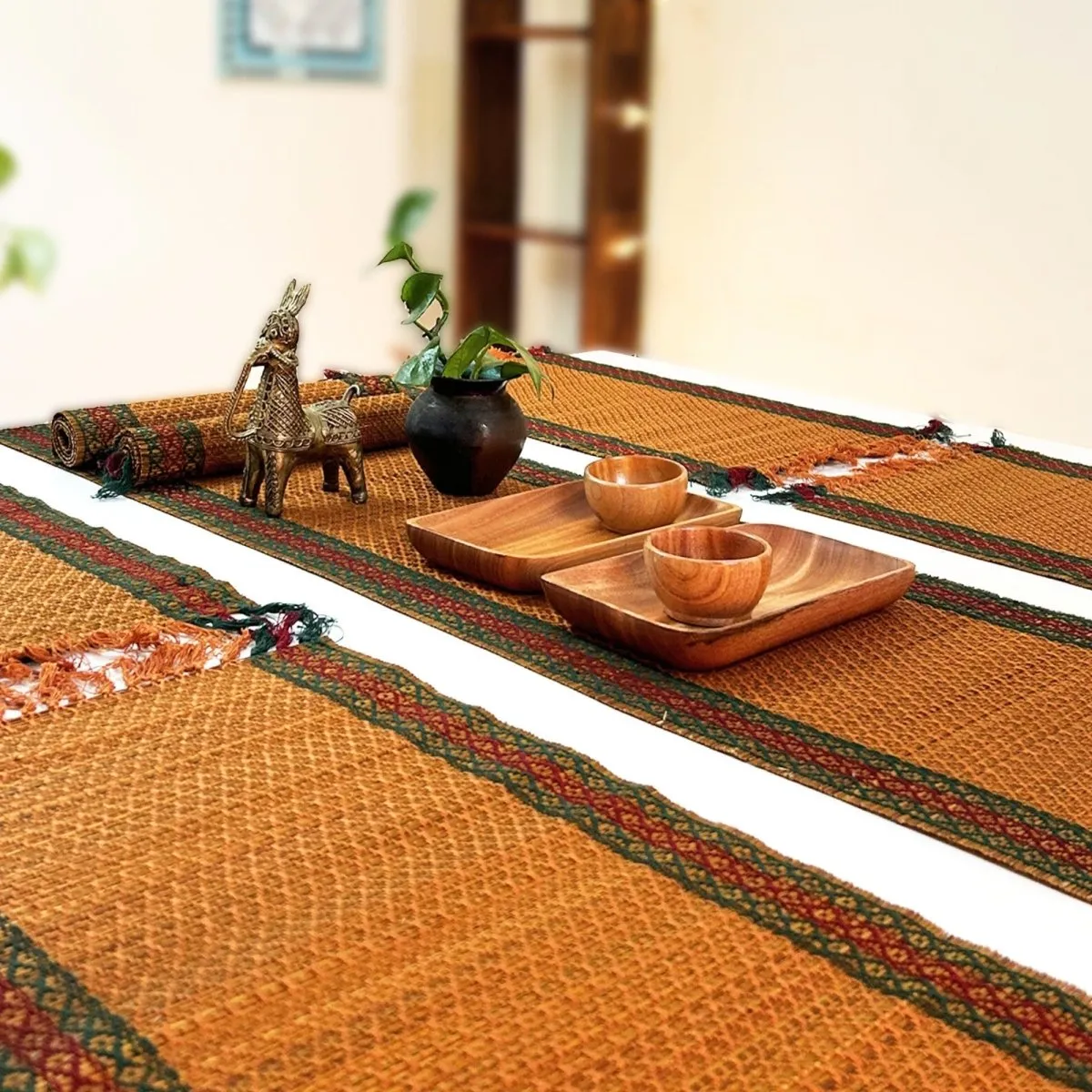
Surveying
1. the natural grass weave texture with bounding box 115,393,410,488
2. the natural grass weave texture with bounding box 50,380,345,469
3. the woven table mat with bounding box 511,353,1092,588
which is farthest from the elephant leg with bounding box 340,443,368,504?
the woven table mat with bounding box 511,353,1092,588

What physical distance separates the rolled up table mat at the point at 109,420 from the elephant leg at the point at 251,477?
170 millimetres

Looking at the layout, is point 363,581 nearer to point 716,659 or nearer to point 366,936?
point 716,659

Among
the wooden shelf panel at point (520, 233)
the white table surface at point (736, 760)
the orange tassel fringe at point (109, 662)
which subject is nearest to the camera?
the white table surface at point (736, 760)

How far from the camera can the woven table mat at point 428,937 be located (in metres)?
0.66

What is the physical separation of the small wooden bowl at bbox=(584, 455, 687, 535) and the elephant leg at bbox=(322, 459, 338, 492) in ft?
0.93

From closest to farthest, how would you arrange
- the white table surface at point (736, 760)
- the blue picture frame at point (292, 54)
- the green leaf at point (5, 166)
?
the white table surface at point (736, 760) < the green leaf at point (5, 166) < the blue picture frame at point (292, 54)

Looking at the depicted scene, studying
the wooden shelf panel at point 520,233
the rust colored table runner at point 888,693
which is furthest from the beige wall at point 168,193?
the rust colored table runner at point 888,693

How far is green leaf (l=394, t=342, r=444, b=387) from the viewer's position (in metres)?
1.45

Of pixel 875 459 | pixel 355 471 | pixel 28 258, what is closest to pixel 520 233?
pixel 28 258

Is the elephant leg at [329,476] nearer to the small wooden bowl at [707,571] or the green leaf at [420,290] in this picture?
the green leaf at [420,290]

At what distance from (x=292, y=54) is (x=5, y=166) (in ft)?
3.01

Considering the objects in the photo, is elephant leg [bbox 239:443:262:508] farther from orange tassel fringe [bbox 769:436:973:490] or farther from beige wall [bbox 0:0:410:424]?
beige wall [bbox 0:0:410:424]

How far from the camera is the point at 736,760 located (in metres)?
0.97

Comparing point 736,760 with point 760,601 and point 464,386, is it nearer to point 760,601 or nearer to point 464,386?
point 760,601
